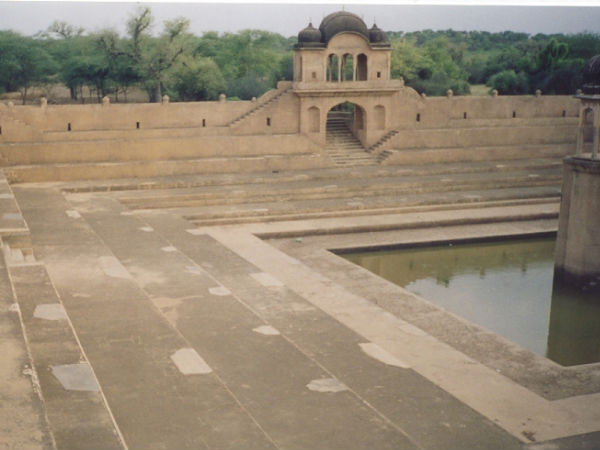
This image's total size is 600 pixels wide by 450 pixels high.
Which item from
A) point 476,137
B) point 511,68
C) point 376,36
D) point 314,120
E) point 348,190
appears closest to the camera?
point 348,190

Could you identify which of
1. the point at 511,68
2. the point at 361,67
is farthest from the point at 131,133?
the point at 511,68

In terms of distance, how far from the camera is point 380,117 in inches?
837

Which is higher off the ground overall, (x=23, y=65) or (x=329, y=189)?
(x=23, y=65)

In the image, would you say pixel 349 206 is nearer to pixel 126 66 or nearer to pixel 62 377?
pixel 62 377

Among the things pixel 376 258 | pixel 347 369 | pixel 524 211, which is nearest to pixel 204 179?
pixel 376 258

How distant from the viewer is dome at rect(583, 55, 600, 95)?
12.5 meters

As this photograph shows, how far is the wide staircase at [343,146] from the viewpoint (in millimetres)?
20406

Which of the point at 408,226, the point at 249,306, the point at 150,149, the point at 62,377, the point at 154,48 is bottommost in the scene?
the point at 408,226

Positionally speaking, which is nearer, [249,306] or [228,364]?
[228,364]

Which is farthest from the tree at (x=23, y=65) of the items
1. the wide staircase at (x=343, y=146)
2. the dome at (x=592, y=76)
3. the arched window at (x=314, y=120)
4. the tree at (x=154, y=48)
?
the dome at (x=592, y=76)

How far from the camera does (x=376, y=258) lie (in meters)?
14.3

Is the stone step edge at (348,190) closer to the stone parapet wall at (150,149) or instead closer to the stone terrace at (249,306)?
the stone terrace at (249,306)

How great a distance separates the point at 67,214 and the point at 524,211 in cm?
951

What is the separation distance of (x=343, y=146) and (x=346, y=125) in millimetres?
1326
